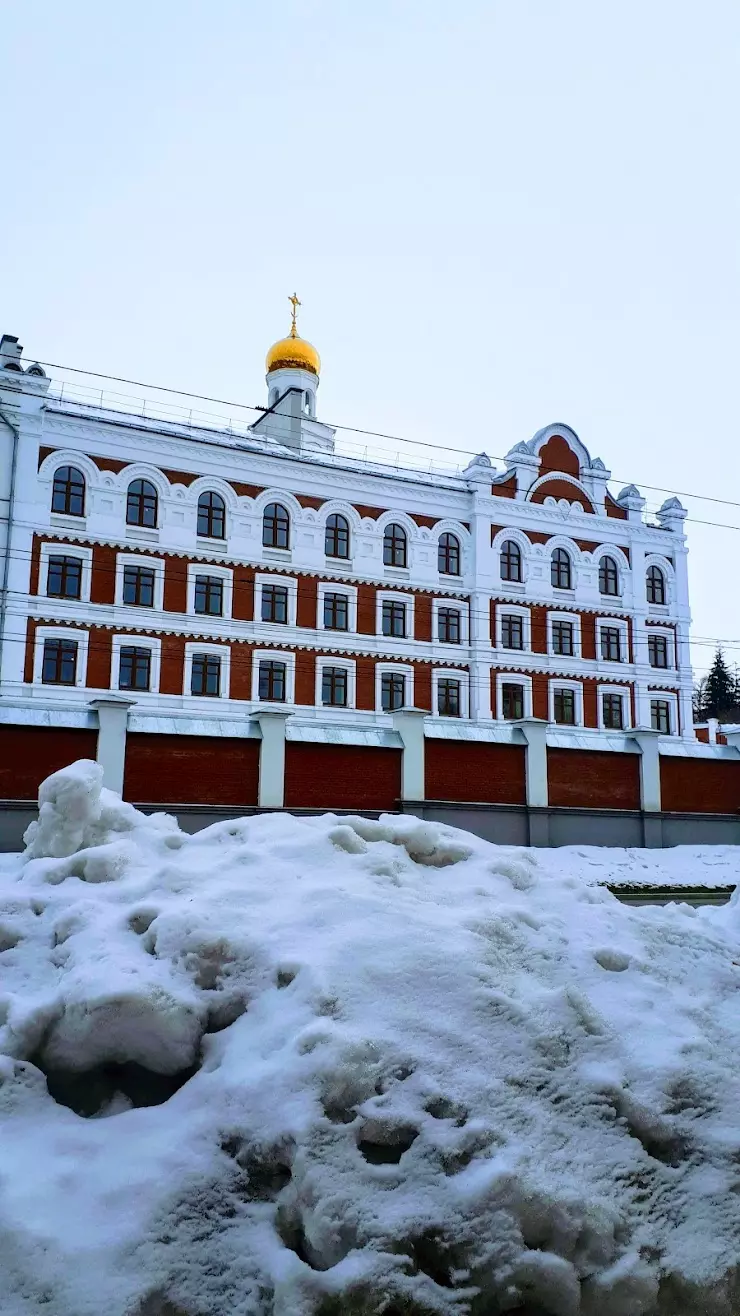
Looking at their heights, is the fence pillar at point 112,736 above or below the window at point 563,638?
below

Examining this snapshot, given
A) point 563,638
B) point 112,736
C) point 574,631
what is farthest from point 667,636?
point 112,736

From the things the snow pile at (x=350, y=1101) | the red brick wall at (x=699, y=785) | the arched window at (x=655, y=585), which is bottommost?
the snow pile at (x=350, y=1101)

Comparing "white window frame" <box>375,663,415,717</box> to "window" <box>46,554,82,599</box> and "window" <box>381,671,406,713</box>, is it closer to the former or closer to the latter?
"window" <box>381,671,406,713</box>

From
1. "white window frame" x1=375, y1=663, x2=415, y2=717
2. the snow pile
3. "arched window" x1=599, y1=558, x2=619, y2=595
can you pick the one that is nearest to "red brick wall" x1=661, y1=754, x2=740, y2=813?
"white window frame" x1=375, y1=663, x2=415, y2=717

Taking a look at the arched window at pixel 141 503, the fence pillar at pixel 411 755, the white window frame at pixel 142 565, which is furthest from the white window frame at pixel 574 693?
the arched window at pixel 141 503

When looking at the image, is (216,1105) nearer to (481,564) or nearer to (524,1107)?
(524,1107)

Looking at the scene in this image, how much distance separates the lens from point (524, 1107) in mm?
2600

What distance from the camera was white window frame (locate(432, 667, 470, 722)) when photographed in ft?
81.7

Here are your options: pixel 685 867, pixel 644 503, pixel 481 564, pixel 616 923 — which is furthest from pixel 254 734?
pixel 644 503

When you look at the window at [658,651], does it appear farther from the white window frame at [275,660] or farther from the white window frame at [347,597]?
the white window frame at [275,660]

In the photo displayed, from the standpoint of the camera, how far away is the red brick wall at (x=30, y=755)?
1234 cm

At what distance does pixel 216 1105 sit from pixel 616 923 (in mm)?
1940

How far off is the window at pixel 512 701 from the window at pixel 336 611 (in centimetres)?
524

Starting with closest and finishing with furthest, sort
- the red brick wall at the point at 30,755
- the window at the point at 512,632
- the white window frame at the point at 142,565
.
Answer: the red brick wall at the point at 30,755 → the white window frame at the point at 142,565 → the window at the point at 512,632
